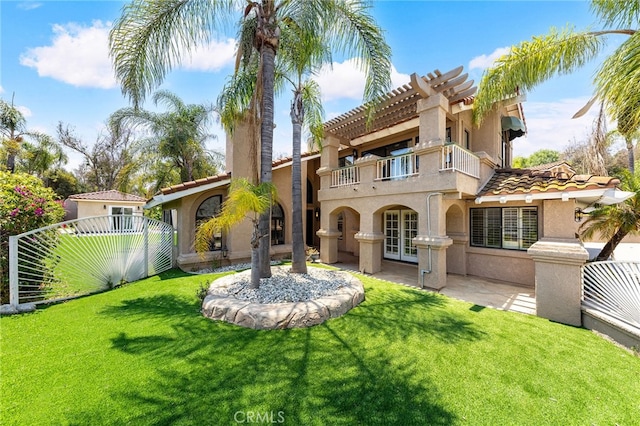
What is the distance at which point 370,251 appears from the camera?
11406 millimetres

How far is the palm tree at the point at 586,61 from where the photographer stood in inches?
191

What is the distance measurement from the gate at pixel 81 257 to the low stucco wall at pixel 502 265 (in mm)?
14722

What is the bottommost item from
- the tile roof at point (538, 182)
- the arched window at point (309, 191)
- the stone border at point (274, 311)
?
the stone border at point (274, 311)

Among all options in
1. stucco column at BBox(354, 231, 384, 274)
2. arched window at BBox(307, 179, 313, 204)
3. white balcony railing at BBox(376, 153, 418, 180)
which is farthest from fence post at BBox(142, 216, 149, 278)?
arched window at BBox(307, 179, 313, 204)

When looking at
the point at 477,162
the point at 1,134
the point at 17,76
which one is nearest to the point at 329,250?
the point at 477,162

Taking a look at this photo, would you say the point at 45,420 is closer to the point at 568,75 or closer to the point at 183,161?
the point at 568,75

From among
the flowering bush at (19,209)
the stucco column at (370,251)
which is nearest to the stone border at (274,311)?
the stucco column at (370,251)

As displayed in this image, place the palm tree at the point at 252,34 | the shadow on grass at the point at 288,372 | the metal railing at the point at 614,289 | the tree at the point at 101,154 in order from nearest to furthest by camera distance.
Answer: the shadow on grass at the point at 288,372 < the metal railing at the point at 614,289 < the palm tree at the point at 252,34 < the tree at the point at 101,154

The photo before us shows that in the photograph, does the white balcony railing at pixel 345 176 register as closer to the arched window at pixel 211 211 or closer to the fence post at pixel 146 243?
the arched window at pixel 211 211

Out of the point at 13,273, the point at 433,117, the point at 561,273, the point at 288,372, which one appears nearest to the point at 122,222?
the point at 13,273

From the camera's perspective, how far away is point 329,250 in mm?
13562

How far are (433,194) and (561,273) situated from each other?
13.8ft

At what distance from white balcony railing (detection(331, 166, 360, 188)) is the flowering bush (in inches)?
439

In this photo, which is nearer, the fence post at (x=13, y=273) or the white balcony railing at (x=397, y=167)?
the fence post at (x=13, y=273)
